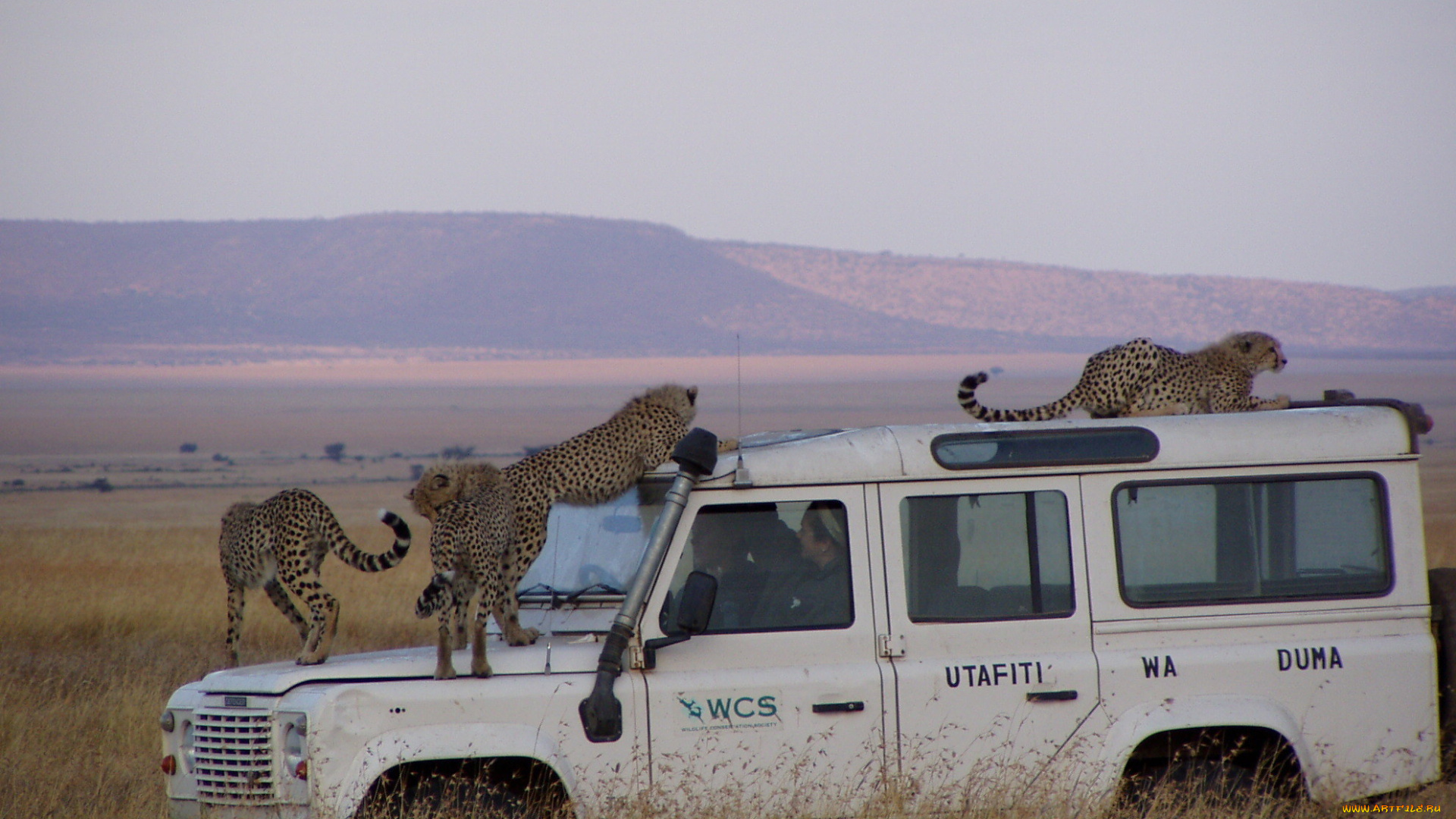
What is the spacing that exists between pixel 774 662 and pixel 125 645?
9134 mm

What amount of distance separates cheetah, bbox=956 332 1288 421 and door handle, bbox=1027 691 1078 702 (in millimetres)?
1605

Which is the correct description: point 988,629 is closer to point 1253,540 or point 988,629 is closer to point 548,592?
point 1253,540

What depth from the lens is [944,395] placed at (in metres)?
107

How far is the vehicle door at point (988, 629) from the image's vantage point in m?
4.62

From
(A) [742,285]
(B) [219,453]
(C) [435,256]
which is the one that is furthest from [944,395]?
(C) [435,256]

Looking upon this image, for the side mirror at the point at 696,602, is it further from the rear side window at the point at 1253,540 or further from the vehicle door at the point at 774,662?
the rear side window at the point at 1253,540

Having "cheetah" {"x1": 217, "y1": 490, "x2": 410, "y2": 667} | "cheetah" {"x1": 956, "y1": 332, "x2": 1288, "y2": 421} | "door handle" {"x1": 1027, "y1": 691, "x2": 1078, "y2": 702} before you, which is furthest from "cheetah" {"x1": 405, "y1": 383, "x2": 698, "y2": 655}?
"door handle" {"x1": 1027, "y1": 691, "x2": 1078, "y2": 702}

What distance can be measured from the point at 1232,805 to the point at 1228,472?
47.2 inches

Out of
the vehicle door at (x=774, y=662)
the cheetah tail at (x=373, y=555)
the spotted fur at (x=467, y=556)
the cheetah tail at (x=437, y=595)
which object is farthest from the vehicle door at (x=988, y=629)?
the cheetah tail at (x=373, y=555)

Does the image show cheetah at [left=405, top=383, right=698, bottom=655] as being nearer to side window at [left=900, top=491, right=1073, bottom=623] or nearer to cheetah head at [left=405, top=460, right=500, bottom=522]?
cheetah head at [left=405, top=460, right=500, bottom=522]

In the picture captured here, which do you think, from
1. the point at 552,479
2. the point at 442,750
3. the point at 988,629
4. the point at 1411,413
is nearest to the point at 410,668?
the point at 442,750

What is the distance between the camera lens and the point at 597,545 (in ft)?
18.2

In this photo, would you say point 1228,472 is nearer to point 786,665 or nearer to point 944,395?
point 786,665

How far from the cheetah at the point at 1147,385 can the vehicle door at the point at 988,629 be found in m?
1.26
